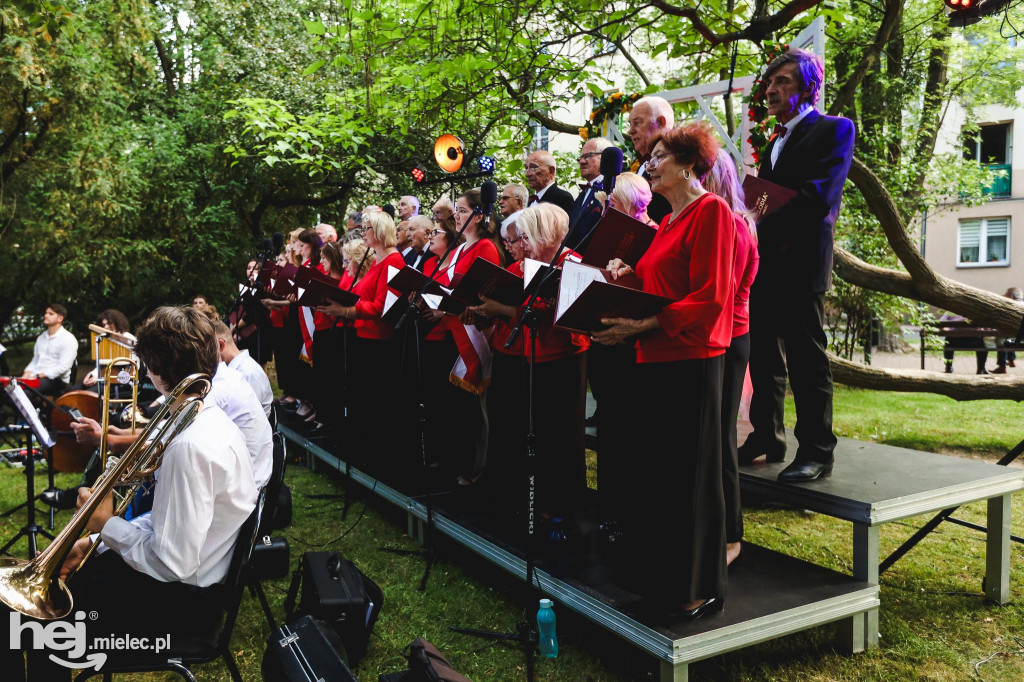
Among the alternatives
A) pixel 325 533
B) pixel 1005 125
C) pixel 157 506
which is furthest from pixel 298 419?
pixel 1005 125

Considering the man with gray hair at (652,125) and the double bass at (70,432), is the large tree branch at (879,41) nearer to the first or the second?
the man with gray hair at (652,125)

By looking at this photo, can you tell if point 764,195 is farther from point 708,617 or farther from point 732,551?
point 708,617

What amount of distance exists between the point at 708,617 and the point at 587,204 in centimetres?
179

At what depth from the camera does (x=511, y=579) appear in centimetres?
437

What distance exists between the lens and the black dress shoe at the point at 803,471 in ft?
12.3

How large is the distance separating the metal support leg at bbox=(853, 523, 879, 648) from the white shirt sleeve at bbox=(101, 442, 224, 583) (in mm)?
2714

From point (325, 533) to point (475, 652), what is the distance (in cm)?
212

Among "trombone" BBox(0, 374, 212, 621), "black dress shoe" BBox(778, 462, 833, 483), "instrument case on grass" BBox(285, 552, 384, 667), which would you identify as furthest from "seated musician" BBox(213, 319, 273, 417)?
"black dress shoe" BBox(778, 462, 833, 483)

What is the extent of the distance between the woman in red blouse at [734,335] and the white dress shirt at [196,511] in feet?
6.02

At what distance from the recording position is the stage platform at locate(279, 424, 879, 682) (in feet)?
9.36

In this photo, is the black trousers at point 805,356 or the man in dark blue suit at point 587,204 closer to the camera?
the man in dark blue suit at point 587,204

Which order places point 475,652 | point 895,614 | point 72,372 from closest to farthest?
point 475,652, point 895,614, point 72,372

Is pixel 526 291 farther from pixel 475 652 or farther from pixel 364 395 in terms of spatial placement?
pixel 364 395

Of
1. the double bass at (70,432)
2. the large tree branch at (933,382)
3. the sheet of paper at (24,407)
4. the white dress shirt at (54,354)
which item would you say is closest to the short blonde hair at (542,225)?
the sheet of paper at (24,407)
